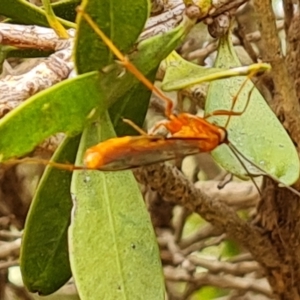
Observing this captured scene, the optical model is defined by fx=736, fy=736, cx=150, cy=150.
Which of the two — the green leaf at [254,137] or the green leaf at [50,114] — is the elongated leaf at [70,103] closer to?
the green leaf at [50,114]

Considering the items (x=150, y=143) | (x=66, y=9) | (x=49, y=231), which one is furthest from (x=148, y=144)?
(x=66, y=9)

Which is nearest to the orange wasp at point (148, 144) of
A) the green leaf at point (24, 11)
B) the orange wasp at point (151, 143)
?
the orange wasp at point (151, 143)

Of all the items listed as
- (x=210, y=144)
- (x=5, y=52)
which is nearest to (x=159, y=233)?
(x=5, y=52)

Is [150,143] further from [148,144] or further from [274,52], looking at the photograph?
[274,52]

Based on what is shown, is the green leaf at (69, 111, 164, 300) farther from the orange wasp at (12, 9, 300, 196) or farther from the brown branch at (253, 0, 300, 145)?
the brown branch at (253, 0, 300, 145)

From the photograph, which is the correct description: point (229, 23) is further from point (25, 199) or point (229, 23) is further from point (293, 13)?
point (25, 199)

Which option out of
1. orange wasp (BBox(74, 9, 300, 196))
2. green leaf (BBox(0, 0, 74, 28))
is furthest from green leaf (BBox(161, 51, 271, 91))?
green leaf (BBox(0, 0, 74, 28))
